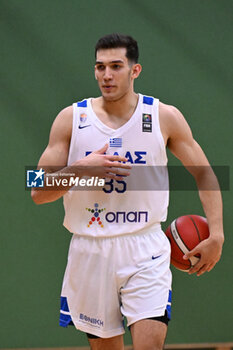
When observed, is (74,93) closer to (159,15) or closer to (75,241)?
(159,15)

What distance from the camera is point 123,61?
3.31m

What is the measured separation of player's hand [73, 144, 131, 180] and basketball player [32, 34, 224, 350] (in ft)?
0.08

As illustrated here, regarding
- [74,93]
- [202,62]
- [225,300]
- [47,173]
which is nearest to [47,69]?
[74,93]

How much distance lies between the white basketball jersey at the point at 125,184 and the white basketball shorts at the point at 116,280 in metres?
0.08

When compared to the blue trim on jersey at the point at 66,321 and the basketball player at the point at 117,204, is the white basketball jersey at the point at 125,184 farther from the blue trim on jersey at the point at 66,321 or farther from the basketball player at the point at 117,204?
the blue trim on jersey at the point at 66,321

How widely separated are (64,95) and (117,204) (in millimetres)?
1642

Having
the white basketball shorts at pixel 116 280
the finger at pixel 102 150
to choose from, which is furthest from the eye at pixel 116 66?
the white basketball shorts at pixel 116 280

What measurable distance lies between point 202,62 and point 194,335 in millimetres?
2253

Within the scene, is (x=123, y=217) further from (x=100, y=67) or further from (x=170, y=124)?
(x=100, y=67)

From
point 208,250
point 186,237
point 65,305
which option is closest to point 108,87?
point 186,237

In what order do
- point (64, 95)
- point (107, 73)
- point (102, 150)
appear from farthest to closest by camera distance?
point (64, 95)
point (107, 73)
point (102, 150)

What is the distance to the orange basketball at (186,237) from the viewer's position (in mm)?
3298

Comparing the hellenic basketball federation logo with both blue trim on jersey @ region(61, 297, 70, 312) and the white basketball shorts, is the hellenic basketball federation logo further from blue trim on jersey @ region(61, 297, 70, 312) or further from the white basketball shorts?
blue trim on jersey @ region(61, 297, 70, 312)

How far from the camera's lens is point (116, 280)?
3.21 m
